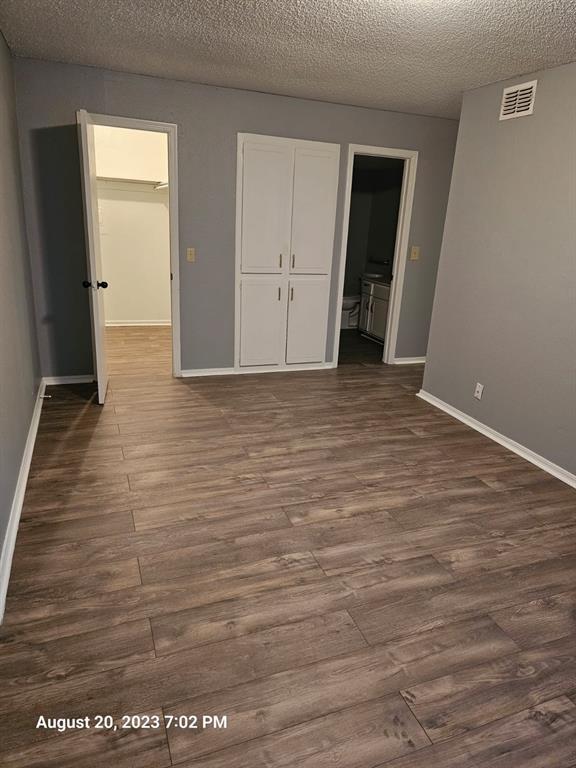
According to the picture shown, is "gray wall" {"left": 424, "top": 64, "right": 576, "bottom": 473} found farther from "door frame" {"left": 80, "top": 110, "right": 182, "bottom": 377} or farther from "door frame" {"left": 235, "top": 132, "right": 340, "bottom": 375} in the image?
"door frame" {"left": 80, "top": 110, "right": 182, "bottom": 377}

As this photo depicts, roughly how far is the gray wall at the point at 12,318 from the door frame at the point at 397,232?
285 cm

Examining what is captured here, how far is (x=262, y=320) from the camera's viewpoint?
16.3ft

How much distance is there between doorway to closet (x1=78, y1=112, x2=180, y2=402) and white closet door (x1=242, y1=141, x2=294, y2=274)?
123 cm

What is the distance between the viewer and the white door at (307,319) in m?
5.02

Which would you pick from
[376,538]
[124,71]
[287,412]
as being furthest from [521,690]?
[124,71]

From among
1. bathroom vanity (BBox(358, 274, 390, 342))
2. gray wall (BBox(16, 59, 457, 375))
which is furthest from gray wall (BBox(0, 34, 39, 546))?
bathroom vanity (BBox(358, 274, 390, 342))

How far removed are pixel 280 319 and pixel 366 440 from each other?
1.87 m

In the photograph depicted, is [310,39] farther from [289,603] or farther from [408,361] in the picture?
[408,361]

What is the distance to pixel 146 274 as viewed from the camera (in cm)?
Answer: 697

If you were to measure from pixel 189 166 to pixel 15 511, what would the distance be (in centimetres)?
318

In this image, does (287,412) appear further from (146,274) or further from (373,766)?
(146,274)

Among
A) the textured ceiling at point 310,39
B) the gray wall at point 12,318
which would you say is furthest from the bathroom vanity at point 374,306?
the gray wall at point 12,318

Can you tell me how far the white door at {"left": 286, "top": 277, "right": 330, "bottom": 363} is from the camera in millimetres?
5020

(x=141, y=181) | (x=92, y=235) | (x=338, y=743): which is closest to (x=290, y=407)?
(x=92, y=235)
